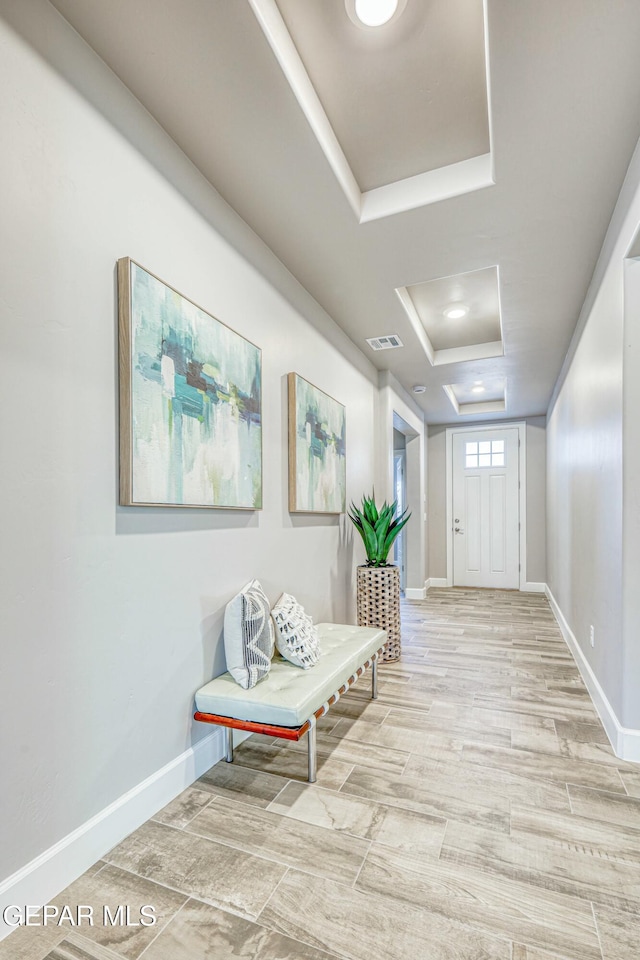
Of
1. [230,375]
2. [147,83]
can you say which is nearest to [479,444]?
[230,375]

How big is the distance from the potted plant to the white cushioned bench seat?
1.10 metres

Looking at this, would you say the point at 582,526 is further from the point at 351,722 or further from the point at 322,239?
the point at 322,239

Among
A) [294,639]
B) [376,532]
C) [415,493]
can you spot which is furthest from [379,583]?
[415,493]

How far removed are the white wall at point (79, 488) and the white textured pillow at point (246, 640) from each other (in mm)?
89

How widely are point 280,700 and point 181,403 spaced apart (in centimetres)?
116

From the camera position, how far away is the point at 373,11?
5.03 feet

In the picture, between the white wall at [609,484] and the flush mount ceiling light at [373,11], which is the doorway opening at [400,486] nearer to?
the white wall at [609,484]

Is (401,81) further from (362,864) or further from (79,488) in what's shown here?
(362,864)

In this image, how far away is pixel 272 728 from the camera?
181 centimetres

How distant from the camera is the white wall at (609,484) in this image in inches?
83.0

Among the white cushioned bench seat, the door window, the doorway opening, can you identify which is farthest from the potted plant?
the door window

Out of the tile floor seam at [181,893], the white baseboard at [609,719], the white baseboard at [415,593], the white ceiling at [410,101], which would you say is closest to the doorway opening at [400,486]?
the white baseboard at [415,593]

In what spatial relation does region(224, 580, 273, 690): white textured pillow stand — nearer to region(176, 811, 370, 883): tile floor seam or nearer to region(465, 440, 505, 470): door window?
region(176, 811, 370, 883): tile floor seam

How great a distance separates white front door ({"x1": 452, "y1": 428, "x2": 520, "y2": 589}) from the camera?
6.98m
